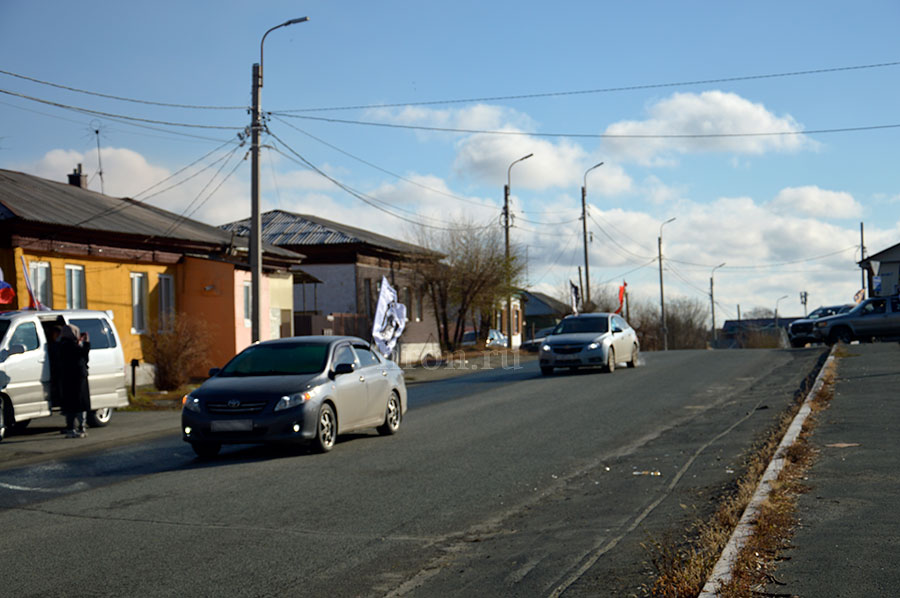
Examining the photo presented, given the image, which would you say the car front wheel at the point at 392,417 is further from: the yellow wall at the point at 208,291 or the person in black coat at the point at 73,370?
the yellow wall at the point at 208,291

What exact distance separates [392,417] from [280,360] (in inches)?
82.9

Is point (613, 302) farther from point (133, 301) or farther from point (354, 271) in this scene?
point (133, 301)

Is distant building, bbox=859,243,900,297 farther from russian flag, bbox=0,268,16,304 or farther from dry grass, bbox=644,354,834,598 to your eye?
dry grass, bbox=644,354,834,598

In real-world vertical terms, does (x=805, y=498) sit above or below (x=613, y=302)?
below

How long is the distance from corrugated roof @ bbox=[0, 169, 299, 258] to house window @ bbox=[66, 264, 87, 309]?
4.06 feet

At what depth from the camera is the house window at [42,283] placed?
2275 centimetres

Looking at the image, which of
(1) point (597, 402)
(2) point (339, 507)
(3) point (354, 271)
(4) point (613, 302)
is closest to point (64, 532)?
(2) point (339, 507)

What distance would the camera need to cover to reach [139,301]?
26.8 m

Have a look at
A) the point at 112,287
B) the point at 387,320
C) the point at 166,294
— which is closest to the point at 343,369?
the point at 112,287

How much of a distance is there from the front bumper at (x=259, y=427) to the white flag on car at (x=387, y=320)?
63.8 feet

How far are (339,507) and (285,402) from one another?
3.17 m

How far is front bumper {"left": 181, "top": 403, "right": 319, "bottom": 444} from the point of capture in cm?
1122

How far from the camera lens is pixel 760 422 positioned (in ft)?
46.3

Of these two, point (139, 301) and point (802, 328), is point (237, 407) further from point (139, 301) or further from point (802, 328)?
point (802, 328)
